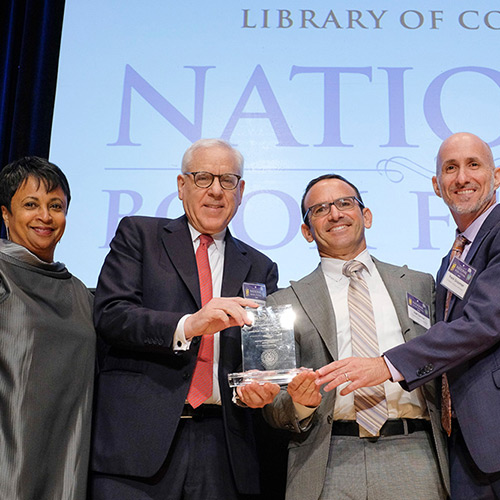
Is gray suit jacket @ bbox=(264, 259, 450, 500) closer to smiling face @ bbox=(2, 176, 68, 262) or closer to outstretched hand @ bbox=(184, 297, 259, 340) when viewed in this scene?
outstretched hand @ bbox=(184, 297, 259, 340)

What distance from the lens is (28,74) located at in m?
3.92

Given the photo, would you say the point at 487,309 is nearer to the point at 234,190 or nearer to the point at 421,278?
the point at 421,278

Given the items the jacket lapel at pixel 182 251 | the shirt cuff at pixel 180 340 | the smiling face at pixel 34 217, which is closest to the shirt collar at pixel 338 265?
the jacket lapel at pixel 182 251

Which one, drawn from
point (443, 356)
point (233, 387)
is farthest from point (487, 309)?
point (233, 387)

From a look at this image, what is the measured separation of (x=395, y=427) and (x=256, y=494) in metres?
0.52

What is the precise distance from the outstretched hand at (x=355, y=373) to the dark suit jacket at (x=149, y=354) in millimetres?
398

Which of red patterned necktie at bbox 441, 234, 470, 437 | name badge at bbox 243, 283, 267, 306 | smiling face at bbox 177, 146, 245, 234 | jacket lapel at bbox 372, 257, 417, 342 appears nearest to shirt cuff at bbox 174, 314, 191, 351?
name badge at bbox 243, 283, 267, 306

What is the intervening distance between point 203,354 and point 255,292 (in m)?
0.29

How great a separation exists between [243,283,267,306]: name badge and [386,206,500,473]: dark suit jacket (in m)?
0.50

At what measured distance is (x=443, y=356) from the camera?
77.9 inches

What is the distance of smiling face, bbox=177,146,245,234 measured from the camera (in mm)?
2465

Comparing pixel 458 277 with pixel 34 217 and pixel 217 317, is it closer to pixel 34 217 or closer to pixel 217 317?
pixel 217 317

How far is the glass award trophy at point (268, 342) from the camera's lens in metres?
2.15

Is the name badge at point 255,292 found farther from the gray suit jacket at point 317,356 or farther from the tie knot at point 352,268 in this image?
the tie knot at point 352,268
